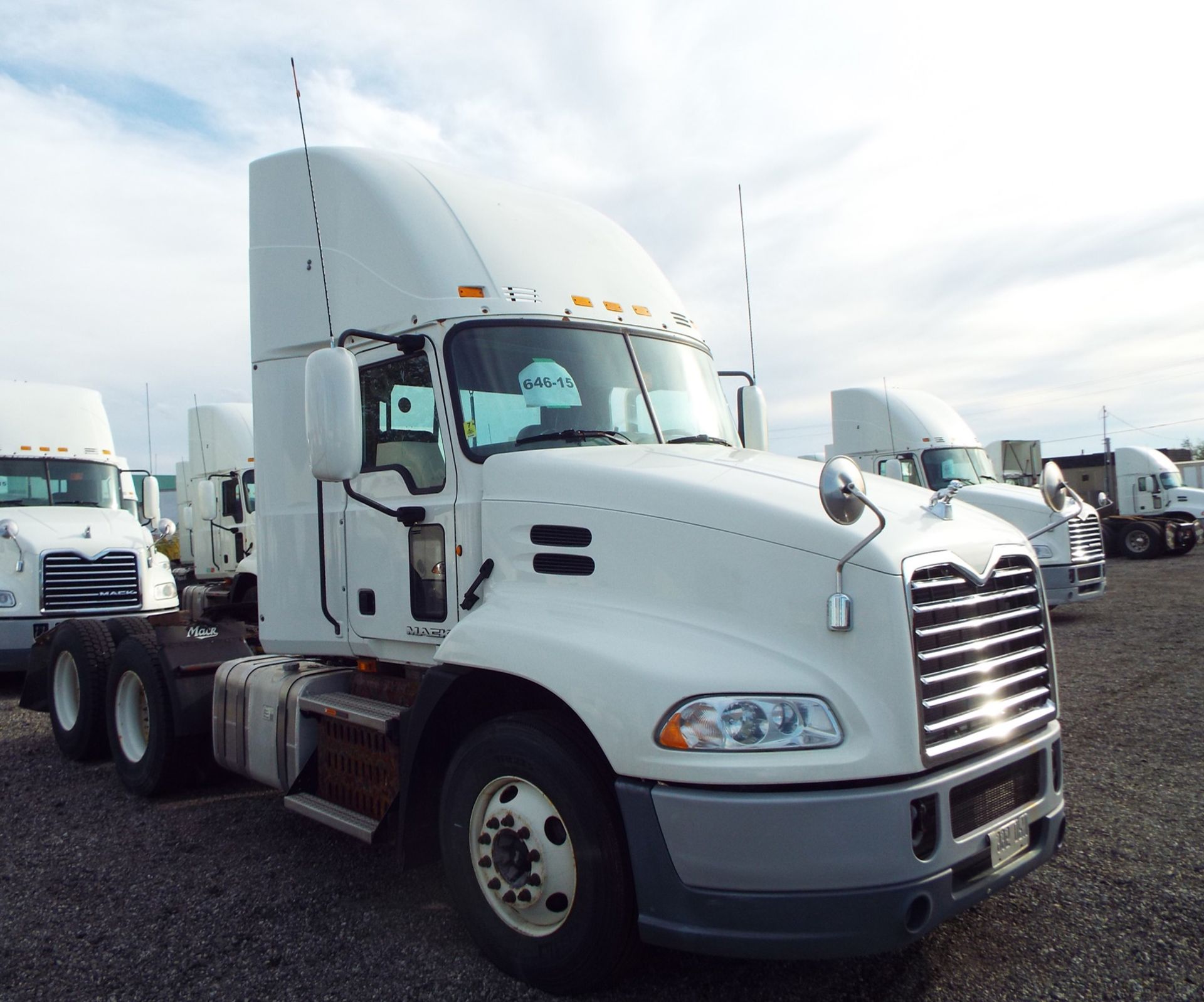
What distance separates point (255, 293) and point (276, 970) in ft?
11.9

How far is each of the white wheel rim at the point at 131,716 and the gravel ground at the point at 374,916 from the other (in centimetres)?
33

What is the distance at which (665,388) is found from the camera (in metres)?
4.80

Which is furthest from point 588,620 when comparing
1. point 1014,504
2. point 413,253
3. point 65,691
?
point 1014,504

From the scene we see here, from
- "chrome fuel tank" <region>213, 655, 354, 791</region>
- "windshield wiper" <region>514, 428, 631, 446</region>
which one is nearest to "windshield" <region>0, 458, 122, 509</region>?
"chrome fuel tank" <region>213, 655, 354, 791</region>

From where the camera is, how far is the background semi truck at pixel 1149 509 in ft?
79.3

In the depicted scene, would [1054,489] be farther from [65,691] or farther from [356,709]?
[65,691]

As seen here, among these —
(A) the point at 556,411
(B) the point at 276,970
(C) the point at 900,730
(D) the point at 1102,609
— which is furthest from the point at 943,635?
(D) the point at 1102,609

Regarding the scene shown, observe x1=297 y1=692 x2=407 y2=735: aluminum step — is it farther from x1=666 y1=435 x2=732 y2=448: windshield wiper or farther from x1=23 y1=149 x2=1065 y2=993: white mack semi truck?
x1=666 y1=435 x2=732 y2=448: windshield wiper

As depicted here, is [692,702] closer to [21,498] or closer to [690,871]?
[690,871]

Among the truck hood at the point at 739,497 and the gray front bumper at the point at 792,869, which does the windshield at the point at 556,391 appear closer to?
the truck hood at the point at 739,497

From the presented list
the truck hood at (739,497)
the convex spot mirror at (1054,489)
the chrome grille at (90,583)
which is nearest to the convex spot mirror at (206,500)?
the chrome grille at (90,583)

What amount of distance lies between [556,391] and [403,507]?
0.91 metres

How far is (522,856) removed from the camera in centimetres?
362

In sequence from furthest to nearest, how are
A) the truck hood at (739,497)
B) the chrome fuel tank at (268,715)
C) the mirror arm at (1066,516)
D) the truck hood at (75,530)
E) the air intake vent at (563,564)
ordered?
the truck hood at (75,530) → the chrome fuel tank at (268,715) → the mirror arm at (1066,516) → the air intake vent at (563,564) → the truck hood at (739,497)
